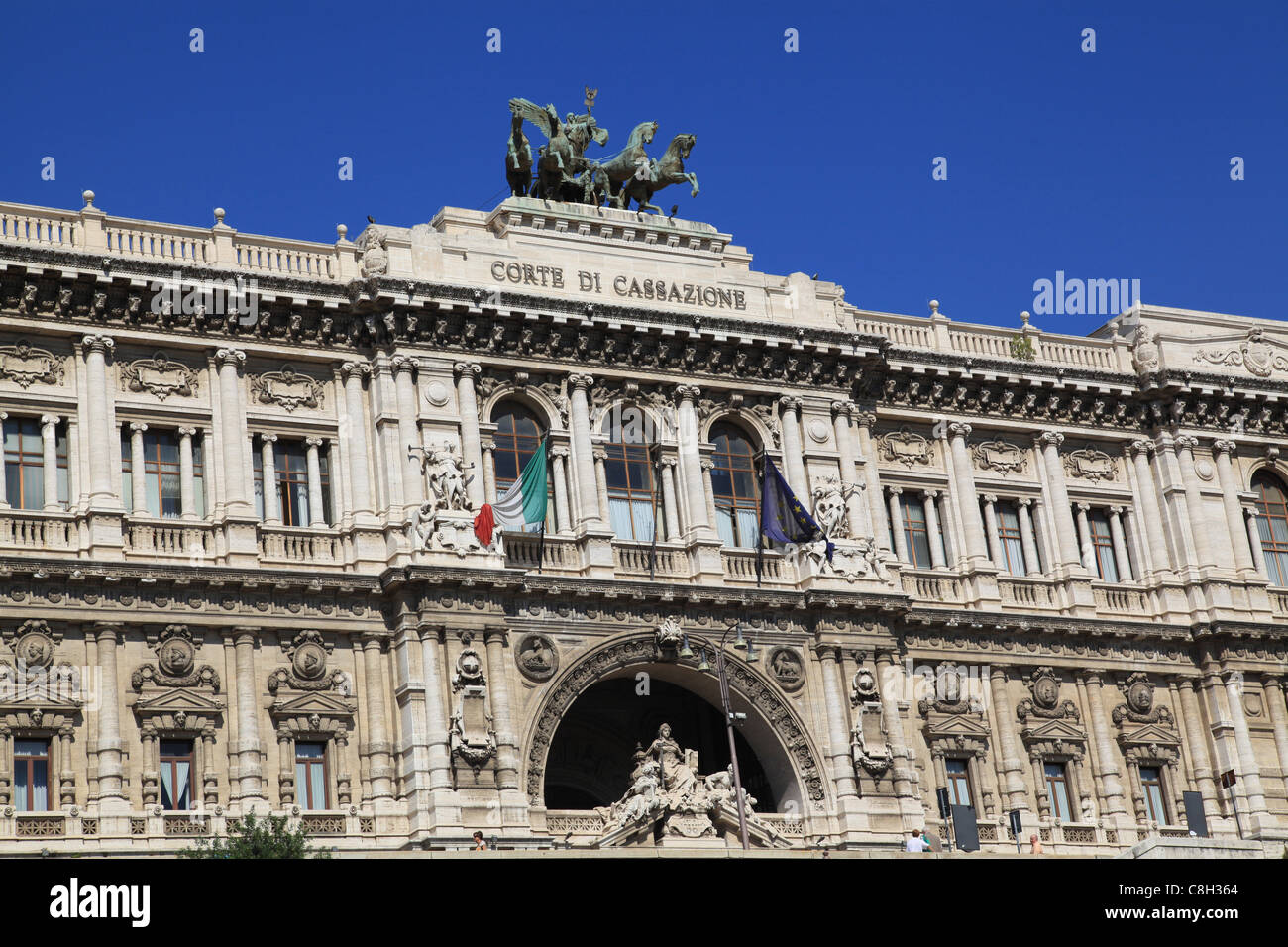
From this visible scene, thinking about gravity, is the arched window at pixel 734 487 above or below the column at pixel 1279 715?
above

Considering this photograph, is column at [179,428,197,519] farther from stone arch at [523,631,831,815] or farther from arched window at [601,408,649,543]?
arched window at [601,408,649,543]

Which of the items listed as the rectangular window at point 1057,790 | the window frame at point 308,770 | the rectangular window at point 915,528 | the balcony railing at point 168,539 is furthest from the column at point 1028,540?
the balcony railing at point 168,539

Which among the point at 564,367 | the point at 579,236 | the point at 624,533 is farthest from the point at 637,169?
the point at 624,533

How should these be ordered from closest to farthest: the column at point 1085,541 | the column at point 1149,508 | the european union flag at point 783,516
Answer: the european union flag at point 783,516 < the column at point 1085,541 < the column at point 1149,508

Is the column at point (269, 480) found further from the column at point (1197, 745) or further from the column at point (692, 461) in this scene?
the column at point (1197, 745)

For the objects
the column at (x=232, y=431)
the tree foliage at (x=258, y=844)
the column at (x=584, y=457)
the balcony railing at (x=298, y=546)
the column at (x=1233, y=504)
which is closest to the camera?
the tree foliage at (x=258, y=844)

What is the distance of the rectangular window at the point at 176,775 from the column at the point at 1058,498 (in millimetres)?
23525

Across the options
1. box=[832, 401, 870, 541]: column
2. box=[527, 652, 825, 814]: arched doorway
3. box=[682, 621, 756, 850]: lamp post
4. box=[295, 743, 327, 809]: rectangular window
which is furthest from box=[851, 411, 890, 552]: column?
box=[295, 743, 327, 809]: rectangular window

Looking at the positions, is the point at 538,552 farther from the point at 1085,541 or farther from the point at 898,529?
the point at 1085,541

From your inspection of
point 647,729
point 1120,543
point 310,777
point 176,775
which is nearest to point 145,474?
point 176,775

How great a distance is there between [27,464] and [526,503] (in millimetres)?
10766

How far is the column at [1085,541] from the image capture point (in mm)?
55500

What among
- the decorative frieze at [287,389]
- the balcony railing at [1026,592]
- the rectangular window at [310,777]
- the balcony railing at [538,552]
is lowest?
the rectangular window at [310,777]

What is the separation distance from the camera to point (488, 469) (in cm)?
4800
